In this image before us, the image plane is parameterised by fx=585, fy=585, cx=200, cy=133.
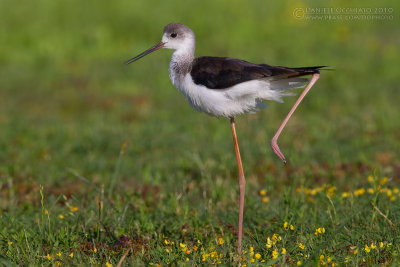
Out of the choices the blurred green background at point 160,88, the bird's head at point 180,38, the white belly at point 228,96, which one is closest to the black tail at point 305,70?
the white belly at point 228,96

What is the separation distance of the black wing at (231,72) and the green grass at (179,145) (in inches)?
39.4

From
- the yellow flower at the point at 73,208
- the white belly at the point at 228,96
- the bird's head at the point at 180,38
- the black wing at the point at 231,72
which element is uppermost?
the bird's head at the point at 180,38

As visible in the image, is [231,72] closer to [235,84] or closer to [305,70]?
[235,84]

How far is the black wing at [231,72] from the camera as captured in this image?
394cm

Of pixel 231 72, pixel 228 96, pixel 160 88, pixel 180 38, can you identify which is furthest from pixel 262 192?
pixel 160 88

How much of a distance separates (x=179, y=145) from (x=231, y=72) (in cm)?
349

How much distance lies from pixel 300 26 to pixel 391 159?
8428 millimetres

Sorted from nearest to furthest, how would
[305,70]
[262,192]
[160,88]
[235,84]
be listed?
1. [305,70]
2. [235,84]
3. [262,192]
4. [160,88]

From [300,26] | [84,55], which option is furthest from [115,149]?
[300,26]

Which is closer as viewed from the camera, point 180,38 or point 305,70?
point 305,70

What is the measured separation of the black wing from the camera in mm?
3938

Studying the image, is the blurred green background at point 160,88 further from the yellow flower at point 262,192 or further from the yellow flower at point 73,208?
the yellow flower at point 73,208

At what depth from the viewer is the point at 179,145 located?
7430 mm

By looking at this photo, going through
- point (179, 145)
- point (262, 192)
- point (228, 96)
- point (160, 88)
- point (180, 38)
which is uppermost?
point (180, 38)
